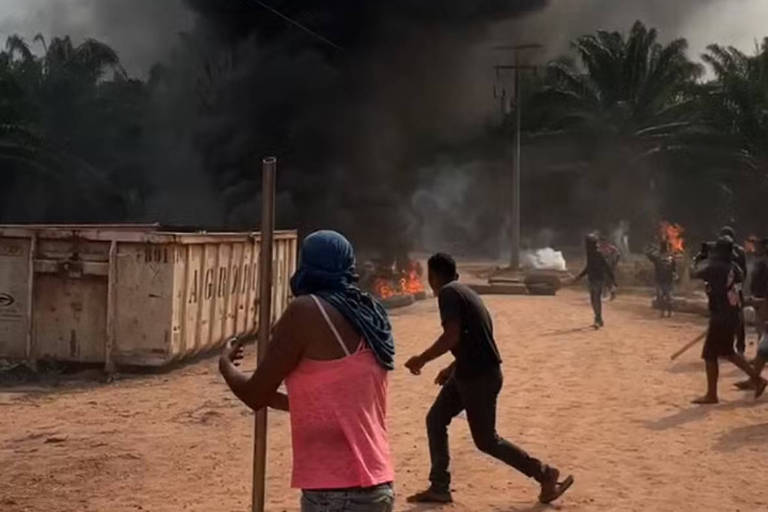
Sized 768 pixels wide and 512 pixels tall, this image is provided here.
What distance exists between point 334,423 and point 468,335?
255cm

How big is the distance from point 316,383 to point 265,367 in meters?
0.16

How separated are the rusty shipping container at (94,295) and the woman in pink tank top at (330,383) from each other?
7.26 metres

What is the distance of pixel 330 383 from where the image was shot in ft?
9.09

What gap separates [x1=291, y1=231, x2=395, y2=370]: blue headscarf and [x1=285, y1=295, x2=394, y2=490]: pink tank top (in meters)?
0.05

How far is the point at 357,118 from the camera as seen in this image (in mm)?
27234

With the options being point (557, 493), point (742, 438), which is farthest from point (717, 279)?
point (557, 493)

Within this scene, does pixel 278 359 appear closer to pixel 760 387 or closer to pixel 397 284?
pixel 760 387

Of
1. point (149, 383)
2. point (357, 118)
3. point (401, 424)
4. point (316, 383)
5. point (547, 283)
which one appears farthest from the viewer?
point (357, 118)

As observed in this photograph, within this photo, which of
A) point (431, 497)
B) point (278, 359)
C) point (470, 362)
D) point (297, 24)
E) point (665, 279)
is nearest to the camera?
point (278, 359)

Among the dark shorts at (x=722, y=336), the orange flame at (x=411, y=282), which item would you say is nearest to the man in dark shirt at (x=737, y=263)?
the dark shorts at (x=722, y=336)

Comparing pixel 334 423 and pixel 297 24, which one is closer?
pixel 334 423

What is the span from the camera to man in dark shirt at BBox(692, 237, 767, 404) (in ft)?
28.0

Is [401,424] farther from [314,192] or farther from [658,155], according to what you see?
[658,155]

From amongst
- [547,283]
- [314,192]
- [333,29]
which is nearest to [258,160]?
[314,192]
